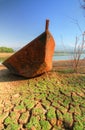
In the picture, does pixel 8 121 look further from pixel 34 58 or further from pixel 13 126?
pixel 34 58

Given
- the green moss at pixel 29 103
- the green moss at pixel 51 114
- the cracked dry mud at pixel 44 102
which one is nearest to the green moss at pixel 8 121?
the cracked dry mud at pixel 44 102

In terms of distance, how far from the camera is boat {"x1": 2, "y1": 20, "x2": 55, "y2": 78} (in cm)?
550

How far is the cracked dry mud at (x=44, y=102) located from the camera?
3775 millimetres

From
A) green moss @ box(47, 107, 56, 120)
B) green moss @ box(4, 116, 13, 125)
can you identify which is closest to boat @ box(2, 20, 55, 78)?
green moss @ box(47, 107, 56, 120)

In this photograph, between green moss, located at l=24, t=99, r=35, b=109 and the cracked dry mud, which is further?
green moss, located at l=24, t=99, r=35, b=109

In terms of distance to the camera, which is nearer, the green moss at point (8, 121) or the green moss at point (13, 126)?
the green moss at point (13, 126)

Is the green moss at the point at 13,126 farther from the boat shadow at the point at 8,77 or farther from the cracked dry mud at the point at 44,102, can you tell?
the boat shadow at the point at 8,77

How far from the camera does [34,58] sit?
5.62 m

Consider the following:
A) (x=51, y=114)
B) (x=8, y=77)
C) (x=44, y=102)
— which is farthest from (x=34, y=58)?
(x=51, y=114)

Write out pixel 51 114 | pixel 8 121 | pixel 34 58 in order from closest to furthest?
pixel 8 121, pixel 51 114, pixel 34 58

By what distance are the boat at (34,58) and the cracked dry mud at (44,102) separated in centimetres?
28

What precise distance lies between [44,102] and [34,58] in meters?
1.56

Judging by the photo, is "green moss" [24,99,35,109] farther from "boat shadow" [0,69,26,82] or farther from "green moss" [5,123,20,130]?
"boat shadow" [0,69,26,82]

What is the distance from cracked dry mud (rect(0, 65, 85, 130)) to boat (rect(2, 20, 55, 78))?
277mm
